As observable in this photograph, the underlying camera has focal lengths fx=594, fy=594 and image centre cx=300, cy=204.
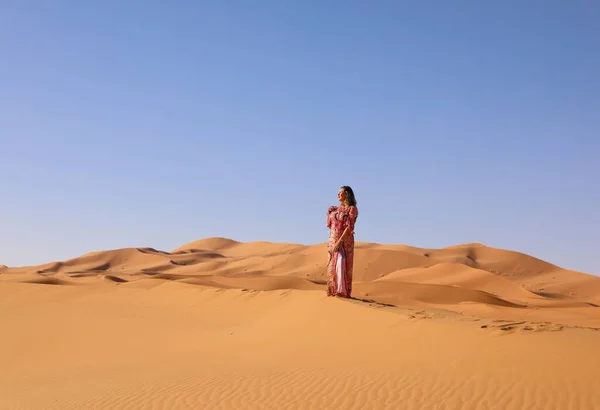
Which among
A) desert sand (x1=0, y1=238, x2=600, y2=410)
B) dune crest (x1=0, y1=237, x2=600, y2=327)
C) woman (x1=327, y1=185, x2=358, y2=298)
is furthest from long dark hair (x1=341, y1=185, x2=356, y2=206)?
dune crest (x1=0, y1=237, x2=600, y2=327)

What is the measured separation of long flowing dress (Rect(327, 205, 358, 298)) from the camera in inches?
540

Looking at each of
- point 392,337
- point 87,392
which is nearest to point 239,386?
point 87,392

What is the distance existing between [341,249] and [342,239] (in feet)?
1.03

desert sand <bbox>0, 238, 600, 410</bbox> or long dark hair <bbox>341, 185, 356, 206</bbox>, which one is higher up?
long dark hair <bbox>341, 185, 356, 206</bbox>

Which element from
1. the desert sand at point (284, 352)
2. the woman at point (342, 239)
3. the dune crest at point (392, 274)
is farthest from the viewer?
the dune crest at point (392, 274)

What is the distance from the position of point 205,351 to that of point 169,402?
425 cm

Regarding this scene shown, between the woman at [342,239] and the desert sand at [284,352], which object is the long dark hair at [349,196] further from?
the desert sand at [284,352]

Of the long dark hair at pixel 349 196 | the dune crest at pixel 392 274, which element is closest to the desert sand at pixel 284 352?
the dune crest at pixel 392 274

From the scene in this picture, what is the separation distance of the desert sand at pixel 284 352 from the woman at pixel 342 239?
1.95 ft

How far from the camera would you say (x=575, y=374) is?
7.15 meters

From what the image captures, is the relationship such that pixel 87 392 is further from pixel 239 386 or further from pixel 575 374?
pixel 575 374

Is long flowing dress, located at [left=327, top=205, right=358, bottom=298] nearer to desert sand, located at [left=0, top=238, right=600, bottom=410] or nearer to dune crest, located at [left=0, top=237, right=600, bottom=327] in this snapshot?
desert sand, located at [left=0, top=238, right=600, bottom=410]

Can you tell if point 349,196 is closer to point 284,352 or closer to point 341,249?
point 341,249

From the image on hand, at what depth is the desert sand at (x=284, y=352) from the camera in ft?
24.1
